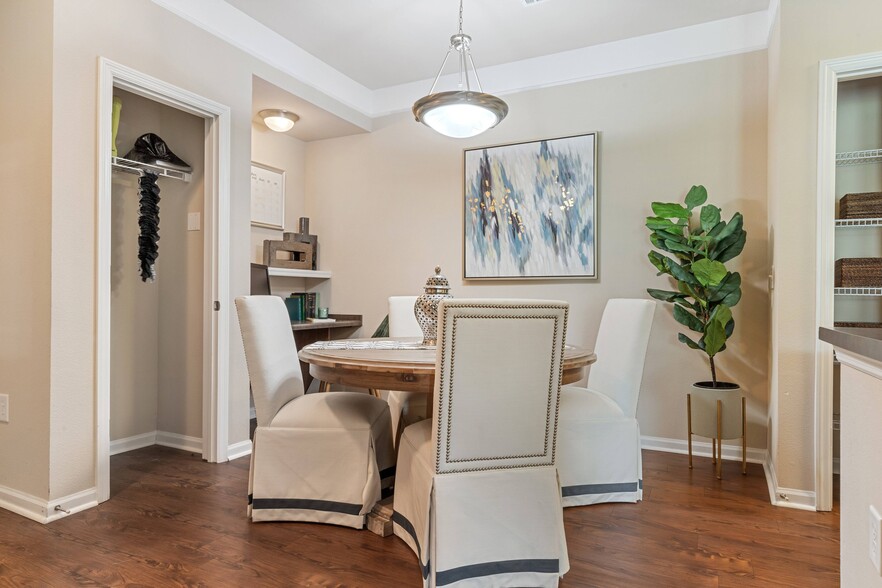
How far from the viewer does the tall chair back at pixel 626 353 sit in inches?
101

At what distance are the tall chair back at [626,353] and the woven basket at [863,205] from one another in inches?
40.1

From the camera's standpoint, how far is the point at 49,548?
2.00 m

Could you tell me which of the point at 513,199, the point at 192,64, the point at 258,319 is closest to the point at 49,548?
the point at 258,319

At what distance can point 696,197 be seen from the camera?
299cm

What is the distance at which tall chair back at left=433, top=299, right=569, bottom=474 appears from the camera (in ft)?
5.27

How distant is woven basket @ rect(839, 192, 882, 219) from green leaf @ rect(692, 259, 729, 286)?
59cm

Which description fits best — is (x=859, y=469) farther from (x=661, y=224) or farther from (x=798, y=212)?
(x=661, y=224)

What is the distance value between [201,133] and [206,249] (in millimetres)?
746

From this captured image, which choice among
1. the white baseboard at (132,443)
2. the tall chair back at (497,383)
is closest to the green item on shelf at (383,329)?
the white baseboard at (132,443)

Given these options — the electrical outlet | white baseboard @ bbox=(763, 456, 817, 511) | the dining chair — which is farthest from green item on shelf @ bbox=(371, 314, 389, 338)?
the electrical outlet

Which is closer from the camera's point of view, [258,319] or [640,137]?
[258,319]

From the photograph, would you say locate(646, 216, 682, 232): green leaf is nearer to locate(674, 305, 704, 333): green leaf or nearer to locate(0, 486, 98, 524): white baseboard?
locate(674, 305, 704, 333): green leaf

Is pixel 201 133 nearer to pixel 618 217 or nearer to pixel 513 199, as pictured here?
pixel 513 199

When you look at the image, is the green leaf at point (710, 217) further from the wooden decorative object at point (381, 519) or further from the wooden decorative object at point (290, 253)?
the wooden decorative object at point (290, 253)
